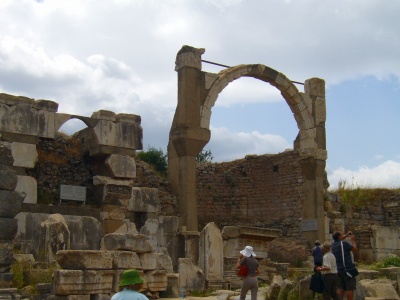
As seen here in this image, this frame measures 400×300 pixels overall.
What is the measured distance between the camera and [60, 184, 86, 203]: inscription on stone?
563 inches

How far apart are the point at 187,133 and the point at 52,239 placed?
257 inches

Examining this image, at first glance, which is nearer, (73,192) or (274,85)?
(73,192)

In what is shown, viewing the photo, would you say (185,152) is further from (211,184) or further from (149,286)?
(149,286)

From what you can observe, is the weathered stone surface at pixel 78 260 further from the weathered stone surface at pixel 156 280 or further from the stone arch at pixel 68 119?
the stone arch at pixel 68 119

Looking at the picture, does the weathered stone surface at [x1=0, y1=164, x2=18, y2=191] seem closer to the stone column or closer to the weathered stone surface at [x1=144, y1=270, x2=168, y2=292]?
the stone column

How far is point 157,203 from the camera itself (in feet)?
52.1

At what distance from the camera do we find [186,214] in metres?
16.8

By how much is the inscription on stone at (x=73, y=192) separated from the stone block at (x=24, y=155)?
1038 mm

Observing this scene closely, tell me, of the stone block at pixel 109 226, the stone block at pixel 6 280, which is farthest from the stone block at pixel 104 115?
the stone block at pixel 6 280

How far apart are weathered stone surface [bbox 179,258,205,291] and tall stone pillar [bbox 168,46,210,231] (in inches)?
156

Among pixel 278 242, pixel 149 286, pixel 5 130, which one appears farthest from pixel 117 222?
pixel 278 242

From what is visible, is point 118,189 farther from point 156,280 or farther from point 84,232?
point 156,280

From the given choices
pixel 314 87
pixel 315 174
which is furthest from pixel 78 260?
pixel 314 87

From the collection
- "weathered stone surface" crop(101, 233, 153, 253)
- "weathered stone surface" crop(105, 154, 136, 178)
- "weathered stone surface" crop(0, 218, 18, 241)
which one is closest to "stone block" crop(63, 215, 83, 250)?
"weathered stone surface" crop(105, 154, 136, 178)
